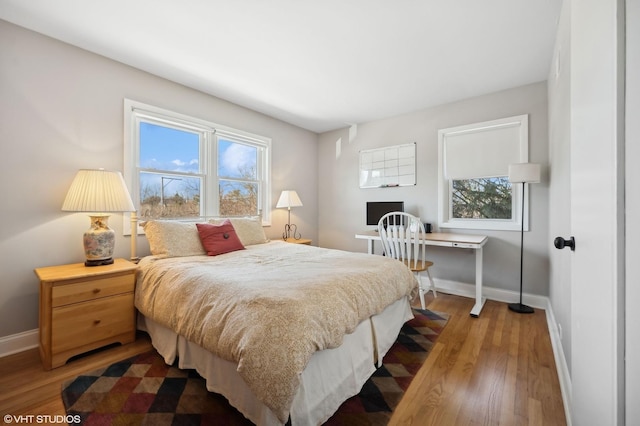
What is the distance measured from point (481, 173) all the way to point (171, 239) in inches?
141

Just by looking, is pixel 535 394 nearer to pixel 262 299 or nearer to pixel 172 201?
pixel 262 299

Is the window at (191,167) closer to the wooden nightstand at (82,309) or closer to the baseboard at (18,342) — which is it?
the wooden nightstand at (82,309)

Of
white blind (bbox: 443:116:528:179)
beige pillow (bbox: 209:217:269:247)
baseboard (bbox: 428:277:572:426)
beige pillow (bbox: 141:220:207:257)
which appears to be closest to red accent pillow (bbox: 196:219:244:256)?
beige pillow (bbox: 141:220:207:257)

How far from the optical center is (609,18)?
0.69 metres

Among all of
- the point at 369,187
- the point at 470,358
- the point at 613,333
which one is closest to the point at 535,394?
the point at 470,358

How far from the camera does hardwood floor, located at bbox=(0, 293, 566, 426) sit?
4.70 feet

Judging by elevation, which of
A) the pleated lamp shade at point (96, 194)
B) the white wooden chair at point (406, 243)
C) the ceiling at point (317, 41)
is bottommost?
the white wooden chair at point (406, 243)

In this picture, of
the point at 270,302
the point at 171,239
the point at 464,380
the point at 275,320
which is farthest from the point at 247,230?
the point at 464,380

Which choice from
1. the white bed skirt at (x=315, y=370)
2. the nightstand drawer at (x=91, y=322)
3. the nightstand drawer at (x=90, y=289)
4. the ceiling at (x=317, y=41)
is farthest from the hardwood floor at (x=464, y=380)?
the ceiling at (x=317, y=41)

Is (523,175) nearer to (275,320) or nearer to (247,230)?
(275,320)

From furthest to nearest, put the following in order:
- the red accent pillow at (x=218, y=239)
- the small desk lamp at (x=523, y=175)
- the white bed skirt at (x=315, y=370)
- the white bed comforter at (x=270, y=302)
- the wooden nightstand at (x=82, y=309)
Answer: the small desk lamp at (x=523, y=175), the red accent pillow at (x=218, y=239), the wooden nightstand at (x=82, y=309), the white bed skirt at (x=315, y=370), the white bed comforter at (x=270, y=302)

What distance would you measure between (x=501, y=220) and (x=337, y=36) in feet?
9.21

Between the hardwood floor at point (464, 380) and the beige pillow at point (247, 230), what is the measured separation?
1276mm

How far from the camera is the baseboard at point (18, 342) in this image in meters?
1.99
